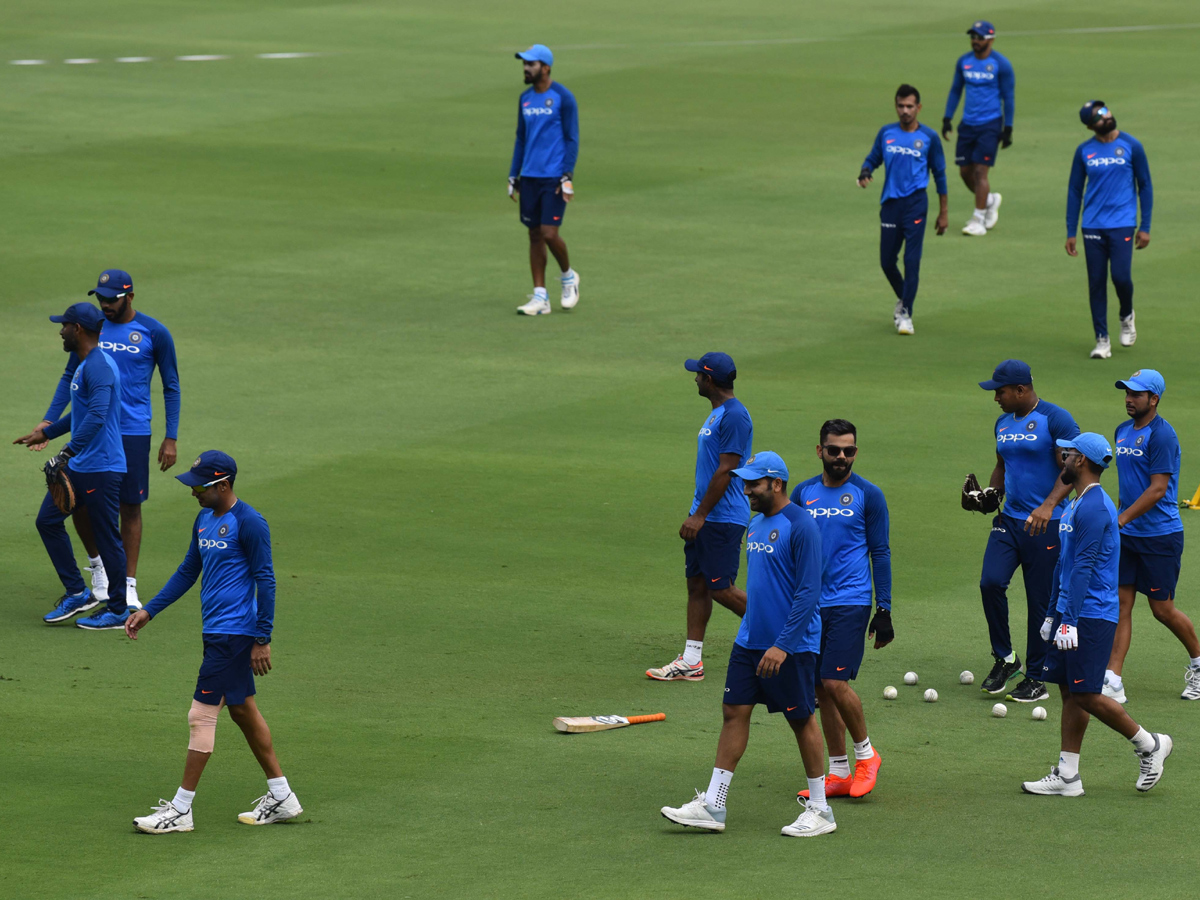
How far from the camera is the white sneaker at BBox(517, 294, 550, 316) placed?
23297 millimetres

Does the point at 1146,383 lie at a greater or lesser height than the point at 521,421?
greater

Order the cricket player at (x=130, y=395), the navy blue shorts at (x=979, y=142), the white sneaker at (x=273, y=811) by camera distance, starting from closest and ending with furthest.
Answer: the white sneaker at (x=273, y=811)
the cricket player at (x=130, y=395)
the navy blue shorts at (x=979, y=142)

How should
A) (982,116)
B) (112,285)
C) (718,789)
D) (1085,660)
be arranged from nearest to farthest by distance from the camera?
(718,789) < (1085,660) < (112,285) < (982,116)

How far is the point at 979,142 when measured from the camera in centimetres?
2738

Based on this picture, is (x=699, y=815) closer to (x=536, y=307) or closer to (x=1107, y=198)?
(x=1107, y=198)

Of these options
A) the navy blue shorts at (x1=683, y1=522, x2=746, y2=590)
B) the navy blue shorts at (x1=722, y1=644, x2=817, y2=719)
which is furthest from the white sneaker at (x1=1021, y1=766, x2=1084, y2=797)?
the navy blue shorts at (x1=683, y1=522, x2=746, y2=590)

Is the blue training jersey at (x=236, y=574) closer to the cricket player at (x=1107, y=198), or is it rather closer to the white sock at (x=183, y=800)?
the white sock at (x=183, y=800)

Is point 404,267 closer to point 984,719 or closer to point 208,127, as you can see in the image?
point 208,127

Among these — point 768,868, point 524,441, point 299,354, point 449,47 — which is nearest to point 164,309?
point 299,354

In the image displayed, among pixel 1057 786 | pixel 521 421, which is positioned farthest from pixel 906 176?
pixel 1057 786

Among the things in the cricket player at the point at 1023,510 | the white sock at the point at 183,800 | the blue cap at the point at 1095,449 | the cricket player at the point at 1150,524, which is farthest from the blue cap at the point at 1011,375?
the white sock at the point at 183,800

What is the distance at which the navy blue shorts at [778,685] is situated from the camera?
1026cm

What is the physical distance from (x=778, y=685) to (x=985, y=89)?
19.1 metres

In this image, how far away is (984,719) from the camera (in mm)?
12359
